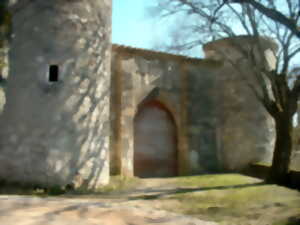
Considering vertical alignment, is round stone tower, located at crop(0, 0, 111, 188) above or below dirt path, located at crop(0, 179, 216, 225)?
above

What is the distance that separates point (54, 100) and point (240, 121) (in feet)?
23.4

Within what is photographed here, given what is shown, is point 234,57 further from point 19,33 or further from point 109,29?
point 19,33

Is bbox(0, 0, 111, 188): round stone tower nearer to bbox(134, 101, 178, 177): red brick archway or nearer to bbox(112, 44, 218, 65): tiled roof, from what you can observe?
bbox(112, 44, 218, 65): tiled roof

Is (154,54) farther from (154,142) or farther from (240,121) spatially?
(240,121)

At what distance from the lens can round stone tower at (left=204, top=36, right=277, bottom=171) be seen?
1092cm

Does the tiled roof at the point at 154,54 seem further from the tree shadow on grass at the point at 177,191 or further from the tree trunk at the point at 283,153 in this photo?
the tree shadow on grass at the point at 177,191

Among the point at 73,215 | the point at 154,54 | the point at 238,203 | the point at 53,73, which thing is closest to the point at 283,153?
the point at 238,203

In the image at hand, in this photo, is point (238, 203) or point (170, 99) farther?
point (170, 99)

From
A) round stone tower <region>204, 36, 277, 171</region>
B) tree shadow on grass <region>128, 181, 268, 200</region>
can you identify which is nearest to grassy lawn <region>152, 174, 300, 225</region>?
tree shadow on grass <region>128, 181, 268, 200</region>

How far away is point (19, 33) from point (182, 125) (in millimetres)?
5934

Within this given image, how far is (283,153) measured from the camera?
7.77 meters

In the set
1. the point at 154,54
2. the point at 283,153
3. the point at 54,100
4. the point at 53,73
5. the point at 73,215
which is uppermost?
the point at 154,54

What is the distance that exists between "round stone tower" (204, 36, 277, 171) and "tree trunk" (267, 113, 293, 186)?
3.06 meters

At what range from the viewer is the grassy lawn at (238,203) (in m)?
4.63
